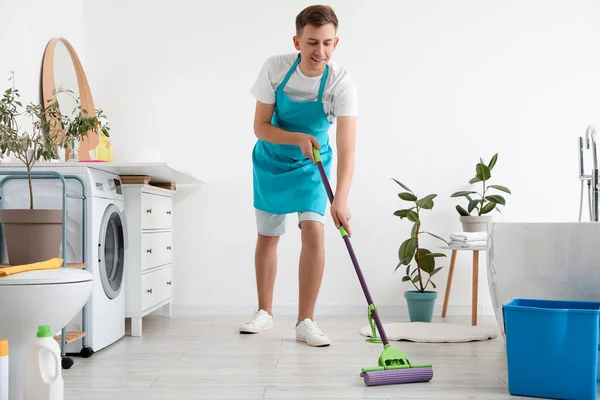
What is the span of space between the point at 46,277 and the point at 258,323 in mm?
1385

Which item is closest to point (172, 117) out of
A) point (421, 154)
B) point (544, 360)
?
point (421, 154)

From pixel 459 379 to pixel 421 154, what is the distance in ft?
6.15

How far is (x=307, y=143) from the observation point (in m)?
2.54

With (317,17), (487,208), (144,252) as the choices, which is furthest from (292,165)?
(487,208)

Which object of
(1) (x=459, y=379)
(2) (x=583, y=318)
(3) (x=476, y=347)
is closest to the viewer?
(2) (x=583, y=318)

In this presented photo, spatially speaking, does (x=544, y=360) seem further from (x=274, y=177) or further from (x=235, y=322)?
(x=235, y=322)

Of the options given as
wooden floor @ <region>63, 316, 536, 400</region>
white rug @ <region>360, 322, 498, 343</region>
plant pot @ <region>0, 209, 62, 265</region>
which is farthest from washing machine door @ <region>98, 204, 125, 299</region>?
white rug @ <region>360, 322, 498, 343</region>

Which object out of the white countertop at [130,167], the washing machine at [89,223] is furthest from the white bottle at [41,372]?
the white countertop at [130,167]

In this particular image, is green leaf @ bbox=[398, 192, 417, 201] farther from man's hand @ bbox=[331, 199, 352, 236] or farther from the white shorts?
man's hand @ bbox=[331, 199, 352, 236]

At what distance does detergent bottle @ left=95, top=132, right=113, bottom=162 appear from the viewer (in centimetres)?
346

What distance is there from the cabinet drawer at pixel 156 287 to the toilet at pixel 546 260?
158 cm

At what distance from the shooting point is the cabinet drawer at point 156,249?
307 centimetres

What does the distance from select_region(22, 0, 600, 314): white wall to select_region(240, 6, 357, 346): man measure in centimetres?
86

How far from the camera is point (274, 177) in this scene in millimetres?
2840
